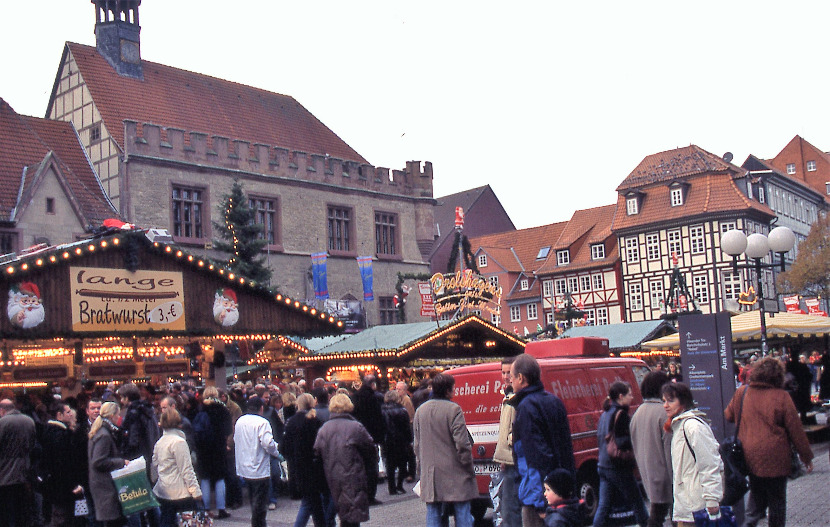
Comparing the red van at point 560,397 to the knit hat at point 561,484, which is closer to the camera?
the knit hat at point 561,484

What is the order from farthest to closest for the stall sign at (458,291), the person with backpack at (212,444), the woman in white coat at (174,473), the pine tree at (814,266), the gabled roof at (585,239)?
the gabled roof at (585,239) < the pine tree at (814,266) < the stall sign at (458,291) < the person with backpack at (212,444) < the woman in white coat at (174,473)

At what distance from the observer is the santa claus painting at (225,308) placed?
56.9 feet

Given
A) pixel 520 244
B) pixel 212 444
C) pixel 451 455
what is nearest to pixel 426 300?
pixel 212 444

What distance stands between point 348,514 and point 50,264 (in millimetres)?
8811

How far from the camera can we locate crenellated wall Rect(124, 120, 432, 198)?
33.9 metres

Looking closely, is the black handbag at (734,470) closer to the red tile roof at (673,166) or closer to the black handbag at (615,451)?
the black handbag at (615,451)

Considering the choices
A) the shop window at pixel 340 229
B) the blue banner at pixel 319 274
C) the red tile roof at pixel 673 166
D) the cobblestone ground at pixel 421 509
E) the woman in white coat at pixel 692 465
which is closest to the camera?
the woman in white coat at pixel 692 465

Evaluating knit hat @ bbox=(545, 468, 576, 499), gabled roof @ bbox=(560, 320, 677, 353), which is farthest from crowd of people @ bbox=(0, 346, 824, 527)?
gabled roof @ bbox=(560, 320, 677, 353)

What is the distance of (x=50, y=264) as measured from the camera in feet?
49.1

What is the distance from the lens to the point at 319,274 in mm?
36812

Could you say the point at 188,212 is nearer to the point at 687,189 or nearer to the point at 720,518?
the point at 720,518

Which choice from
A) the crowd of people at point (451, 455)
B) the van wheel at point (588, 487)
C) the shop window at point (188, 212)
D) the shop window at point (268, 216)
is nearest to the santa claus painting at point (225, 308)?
the crowd of people at point (451, 455)

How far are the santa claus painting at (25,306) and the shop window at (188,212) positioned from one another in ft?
66.1

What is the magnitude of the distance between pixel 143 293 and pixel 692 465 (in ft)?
38.7
